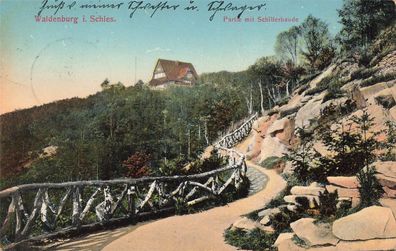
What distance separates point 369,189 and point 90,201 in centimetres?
608

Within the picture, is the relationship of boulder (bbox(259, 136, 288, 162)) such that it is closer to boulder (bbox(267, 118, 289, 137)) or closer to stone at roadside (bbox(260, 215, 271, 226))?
boulder (bbox(267, 118, 289, 137))

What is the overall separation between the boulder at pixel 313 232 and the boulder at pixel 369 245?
0.16 m

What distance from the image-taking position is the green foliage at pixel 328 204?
24.7 ft

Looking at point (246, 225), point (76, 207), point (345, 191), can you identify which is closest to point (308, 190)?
point (345, 191)

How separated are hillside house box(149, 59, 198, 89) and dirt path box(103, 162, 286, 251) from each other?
37264mm

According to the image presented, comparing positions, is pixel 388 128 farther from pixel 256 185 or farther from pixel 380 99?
pixel 256 185

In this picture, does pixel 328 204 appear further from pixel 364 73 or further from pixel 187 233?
pixel 364 73

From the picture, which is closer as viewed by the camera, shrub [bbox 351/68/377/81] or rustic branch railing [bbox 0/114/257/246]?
rustic branch railing [bbox 0/114/257/246]

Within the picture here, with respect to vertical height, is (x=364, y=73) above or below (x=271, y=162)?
above

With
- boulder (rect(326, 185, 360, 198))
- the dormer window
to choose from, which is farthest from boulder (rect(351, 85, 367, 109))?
the dormer window

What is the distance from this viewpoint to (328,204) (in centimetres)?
760

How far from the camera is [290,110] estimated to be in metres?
23.8

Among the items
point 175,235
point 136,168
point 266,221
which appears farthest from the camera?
point 136,168

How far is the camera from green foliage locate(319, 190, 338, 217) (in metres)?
7.52
